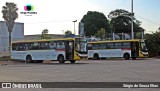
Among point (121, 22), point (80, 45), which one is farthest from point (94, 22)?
point (80, 45)

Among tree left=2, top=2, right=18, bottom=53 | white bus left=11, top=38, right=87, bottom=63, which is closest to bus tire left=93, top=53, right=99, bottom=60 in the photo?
white bus left=11, top=38, right=87, bottom=63

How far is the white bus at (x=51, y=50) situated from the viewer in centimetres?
3675

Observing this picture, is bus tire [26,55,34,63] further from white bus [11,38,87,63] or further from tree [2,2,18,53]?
tree [2,2,18,53]

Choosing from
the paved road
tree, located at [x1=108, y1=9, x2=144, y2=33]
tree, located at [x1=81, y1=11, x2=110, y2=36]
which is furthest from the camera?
tree, located at [x1=108, y1=9, x2=144, y2=33]

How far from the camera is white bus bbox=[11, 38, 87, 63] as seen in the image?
36.8 metres

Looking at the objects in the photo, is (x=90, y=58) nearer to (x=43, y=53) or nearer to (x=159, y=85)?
(x=43, y=53)

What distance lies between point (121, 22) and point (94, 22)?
10802 millimetres

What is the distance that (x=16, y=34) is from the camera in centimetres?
8156

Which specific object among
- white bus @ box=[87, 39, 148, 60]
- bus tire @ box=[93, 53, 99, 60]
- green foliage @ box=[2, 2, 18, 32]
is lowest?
bus tire @ box=[93, 53, 99, 60]

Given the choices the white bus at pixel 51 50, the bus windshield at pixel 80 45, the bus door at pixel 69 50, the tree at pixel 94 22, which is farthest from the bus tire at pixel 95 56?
the tree at pixel 94 22

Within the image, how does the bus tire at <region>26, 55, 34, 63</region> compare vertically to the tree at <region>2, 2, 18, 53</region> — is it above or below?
below

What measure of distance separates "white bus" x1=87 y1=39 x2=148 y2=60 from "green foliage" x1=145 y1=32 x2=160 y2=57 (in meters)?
9.52

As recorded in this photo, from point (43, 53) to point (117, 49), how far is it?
13012 millimetres

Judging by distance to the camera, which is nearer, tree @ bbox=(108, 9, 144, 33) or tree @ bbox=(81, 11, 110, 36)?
tree @ bbox=(81, 11, 110, 36)
